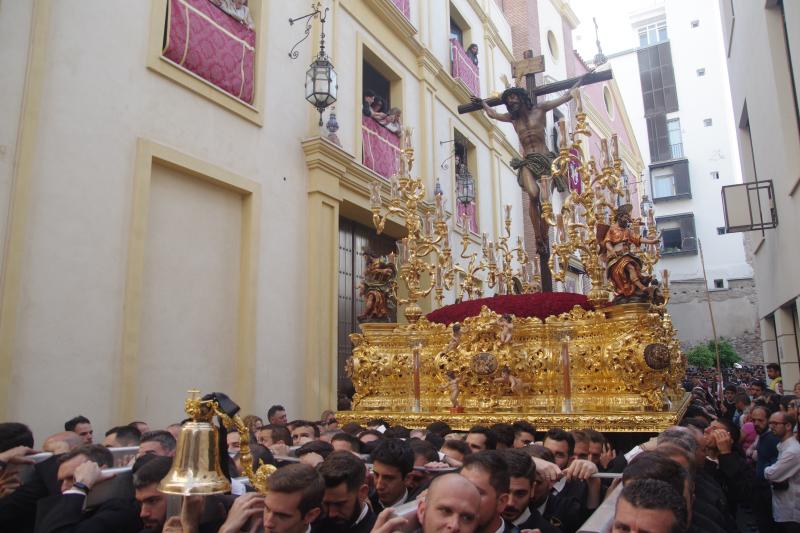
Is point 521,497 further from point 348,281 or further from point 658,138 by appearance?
point 658,138

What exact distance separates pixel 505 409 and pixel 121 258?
178 inches

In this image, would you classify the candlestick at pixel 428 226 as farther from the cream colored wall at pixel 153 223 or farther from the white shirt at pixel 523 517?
the white shirt at pixel 523 517

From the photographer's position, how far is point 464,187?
16250 mm

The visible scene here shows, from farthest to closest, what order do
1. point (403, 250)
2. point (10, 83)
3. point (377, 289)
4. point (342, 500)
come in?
point (403, 250) → point (377, 289) → point (10, 83) → point (342, 500)

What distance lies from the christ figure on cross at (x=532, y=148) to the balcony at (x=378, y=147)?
308cm

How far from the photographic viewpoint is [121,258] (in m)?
6.97

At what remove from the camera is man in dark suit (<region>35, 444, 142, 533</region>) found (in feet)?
9.74

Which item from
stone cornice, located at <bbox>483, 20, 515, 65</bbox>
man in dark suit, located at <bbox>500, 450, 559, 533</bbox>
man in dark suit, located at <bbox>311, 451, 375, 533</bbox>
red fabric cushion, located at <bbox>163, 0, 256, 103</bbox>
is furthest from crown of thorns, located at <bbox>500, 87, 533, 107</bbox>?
stone cornice, located at <bbox>483, 20, 515, 65</bbox>

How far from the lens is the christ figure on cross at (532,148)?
9586mm

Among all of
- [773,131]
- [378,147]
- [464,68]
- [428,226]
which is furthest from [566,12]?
[428,226]

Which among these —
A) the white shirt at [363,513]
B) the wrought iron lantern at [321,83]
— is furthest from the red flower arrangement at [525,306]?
the white shirt at [363,513]

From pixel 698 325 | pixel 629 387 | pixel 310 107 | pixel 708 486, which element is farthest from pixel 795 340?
pixel 698 325

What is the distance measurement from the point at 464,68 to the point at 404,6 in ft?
11.1

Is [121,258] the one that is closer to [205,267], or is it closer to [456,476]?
[205,267]
